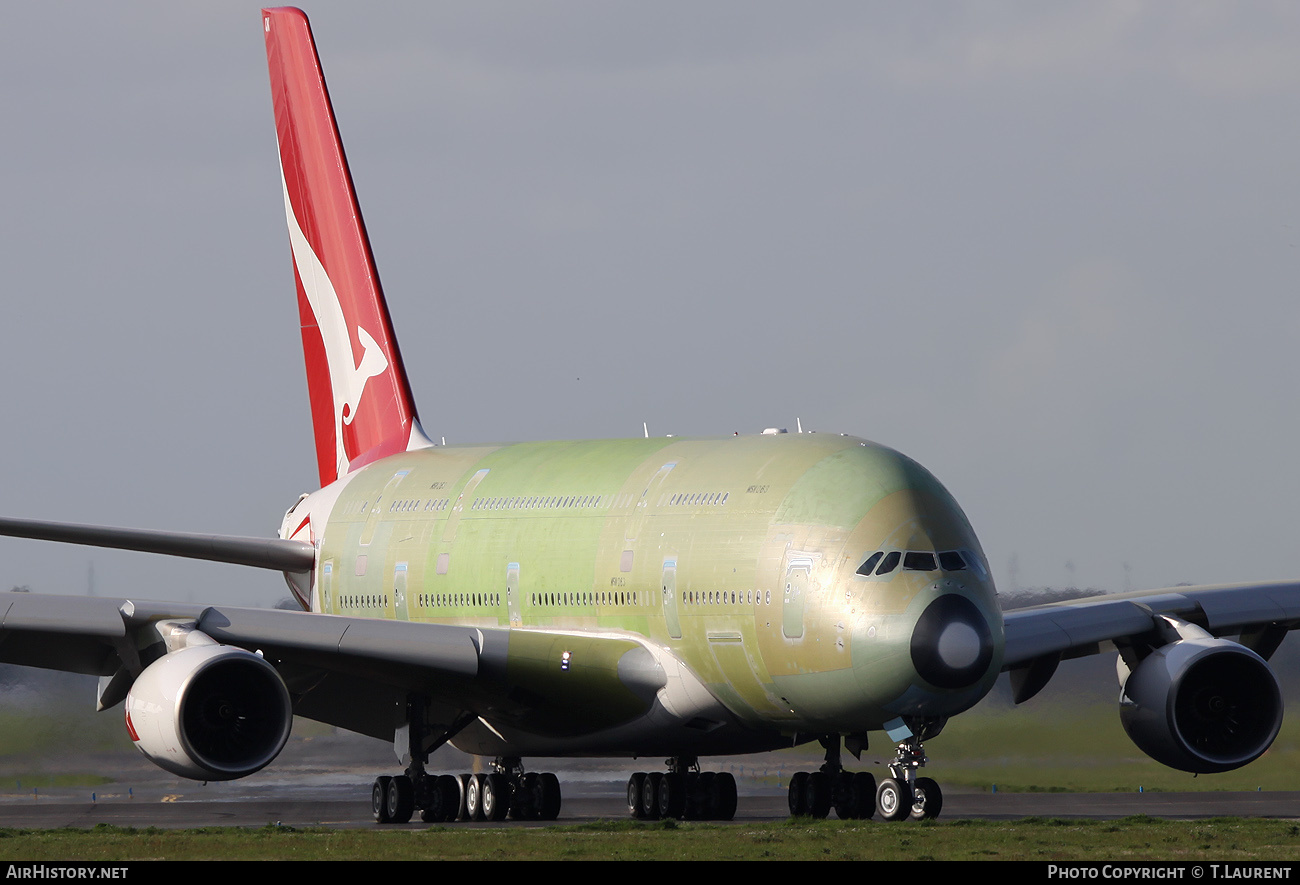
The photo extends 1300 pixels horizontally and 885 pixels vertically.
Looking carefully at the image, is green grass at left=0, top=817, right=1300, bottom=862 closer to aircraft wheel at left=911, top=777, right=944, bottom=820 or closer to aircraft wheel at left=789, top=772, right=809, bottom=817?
aircraft wheel at left=911, top=777, right=944, bottom=820

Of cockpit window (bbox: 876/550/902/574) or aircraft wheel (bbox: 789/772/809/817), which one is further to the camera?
aircraft wheel (bbox: 789/772/809/817)

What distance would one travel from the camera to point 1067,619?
27062 mm

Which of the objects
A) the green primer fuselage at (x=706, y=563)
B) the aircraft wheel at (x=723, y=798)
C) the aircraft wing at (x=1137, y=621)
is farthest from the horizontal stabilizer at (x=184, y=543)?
the aircraft wing at (x=1137, y=621)

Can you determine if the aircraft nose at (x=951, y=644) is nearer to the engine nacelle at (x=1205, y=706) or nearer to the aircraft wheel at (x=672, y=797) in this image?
the engine nacelle at (x=1205, y=706)

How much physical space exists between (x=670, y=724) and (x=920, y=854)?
7.25 metres

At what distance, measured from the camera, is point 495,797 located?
95.6 feet

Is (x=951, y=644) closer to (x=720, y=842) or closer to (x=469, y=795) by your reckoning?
(x=720, y=842)

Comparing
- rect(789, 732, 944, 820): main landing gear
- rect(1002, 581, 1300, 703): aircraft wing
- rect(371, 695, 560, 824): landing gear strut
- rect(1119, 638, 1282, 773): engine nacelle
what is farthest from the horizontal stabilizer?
rect(1119, 638, 1282, 773): engine nacelle

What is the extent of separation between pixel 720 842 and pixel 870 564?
12.0 feet

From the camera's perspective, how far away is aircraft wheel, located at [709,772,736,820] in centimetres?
2781

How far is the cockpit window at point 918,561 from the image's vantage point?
22.9m

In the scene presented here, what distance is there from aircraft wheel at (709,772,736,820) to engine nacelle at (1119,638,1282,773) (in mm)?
5249

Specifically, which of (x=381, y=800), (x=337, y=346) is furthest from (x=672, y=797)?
(x=337, y=346)
